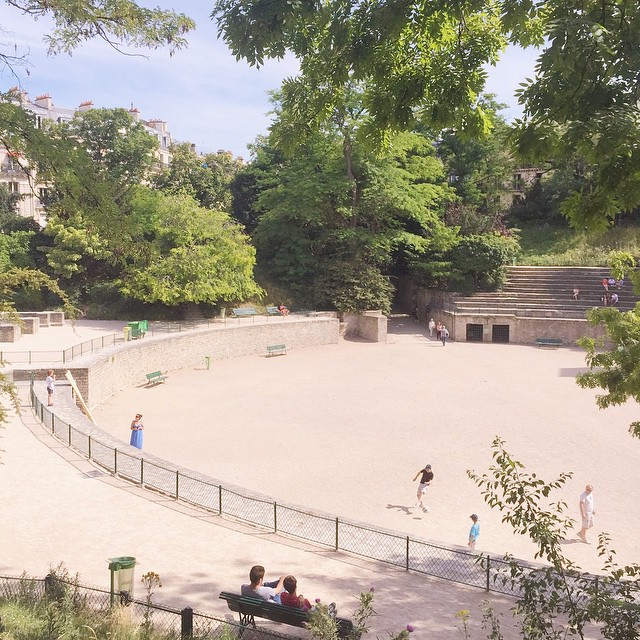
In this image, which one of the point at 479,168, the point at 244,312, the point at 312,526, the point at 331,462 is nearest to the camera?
the point at 312,526

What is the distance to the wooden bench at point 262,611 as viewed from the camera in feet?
26.7

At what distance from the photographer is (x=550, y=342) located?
36.4 m

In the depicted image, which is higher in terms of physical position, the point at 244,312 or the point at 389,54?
the point at 389,54

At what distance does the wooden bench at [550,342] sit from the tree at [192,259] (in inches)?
588

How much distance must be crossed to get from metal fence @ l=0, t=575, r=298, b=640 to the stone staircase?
106 feet

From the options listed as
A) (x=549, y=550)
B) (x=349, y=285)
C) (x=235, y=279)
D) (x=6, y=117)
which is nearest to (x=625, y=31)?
(x=549, y=550)

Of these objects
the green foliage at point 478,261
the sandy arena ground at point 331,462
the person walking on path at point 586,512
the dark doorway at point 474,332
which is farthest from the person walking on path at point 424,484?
the green foliage at point 478,261

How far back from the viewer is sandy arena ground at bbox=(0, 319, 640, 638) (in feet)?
33.9

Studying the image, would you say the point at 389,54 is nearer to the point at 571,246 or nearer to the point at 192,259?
the point at 192,259

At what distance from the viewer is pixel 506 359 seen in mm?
33062

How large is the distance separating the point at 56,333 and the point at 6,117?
2464cm

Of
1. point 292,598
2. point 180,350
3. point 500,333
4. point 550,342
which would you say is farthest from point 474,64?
point 500,333

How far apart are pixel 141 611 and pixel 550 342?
103 feet

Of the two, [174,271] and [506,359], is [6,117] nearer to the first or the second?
[174,271]
